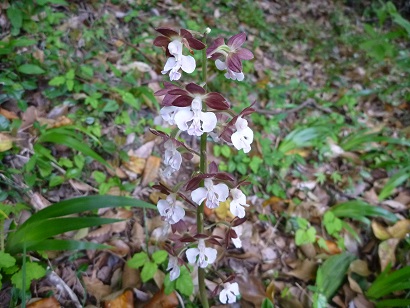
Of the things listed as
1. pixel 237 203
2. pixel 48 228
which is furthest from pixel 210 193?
pixel 48 228

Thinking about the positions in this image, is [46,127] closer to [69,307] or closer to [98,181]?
[98,181]

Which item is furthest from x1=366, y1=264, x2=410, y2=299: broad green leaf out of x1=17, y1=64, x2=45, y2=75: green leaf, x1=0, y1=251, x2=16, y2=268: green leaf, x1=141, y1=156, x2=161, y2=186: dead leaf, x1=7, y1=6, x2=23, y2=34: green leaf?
x1=7, y1=6, x2=23, y2=34: green leaf

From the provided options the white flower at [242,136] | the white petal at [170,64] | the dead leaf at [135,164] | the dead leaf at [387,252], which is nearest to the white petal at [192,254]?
the white flower at [242,136]

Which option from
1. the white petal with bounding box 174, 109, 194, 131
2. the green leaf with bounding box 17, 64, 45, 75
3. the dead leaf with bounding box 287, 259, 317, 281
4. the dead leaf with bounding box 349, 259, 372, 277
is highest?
the white petal with bounding box 174, 109, 194, 131

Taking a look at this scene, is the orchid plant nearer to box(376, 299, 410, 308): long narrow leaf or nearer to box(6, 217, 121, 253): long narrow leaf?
box(6, 217, 121, 253): long narrow leaf

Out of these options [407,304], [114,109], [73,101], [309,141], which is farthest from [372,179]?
[73,101]

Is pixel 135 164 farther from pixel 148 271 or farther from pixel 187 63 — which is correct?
pixel 187 63
